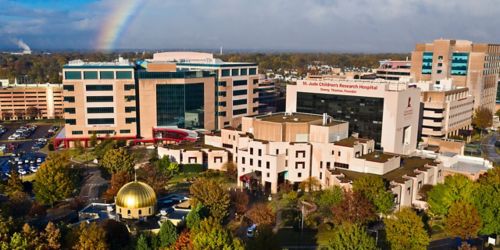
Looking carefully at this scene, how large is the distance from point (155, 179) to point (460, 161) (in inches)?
1858

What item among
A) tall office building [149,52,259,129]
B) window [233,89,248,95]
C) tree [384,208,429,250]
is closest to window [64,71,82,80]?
tall office building [149,52,259,129]

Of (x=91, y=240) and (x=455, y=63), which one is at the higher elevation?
(x=455, y=63)

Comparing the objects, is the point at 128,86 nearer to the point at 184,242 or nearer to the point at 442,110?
the point at 184,242

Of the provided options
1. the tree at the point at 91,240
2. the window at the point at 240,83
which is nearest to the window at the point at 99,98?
the window at the point at 240,83

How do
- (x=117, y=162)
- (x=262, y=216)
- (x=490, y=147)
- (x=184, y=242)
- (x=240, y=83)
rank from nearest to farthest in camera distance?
(x=184, y=242) < (x=262, y=216) < (x=117, y=162) < (x=490, y=147) < (x=240, y=83)

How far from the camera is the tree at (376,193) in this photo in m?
53.2

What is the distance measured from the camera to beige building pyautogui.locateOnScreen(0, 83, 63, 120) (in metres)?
134

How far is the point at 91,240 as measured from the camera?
128 ft

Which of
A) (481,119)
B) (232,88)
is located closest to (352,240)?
(232,88)

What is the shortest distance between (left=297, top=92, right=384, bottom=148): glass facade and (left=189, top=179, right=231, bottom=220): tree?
34.8 meters

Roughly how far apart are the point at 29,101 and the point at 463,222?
123752 mm

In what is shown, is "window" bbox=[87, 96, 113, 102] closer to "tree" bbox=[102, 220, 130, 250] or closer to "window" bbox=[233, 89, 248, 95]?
"window" bbox=[233, 89, 248, 95]

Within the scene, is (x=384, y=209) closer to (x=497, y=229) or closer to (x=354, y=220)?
(x=354, y=220)

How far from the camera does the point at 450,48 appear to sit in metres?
123
